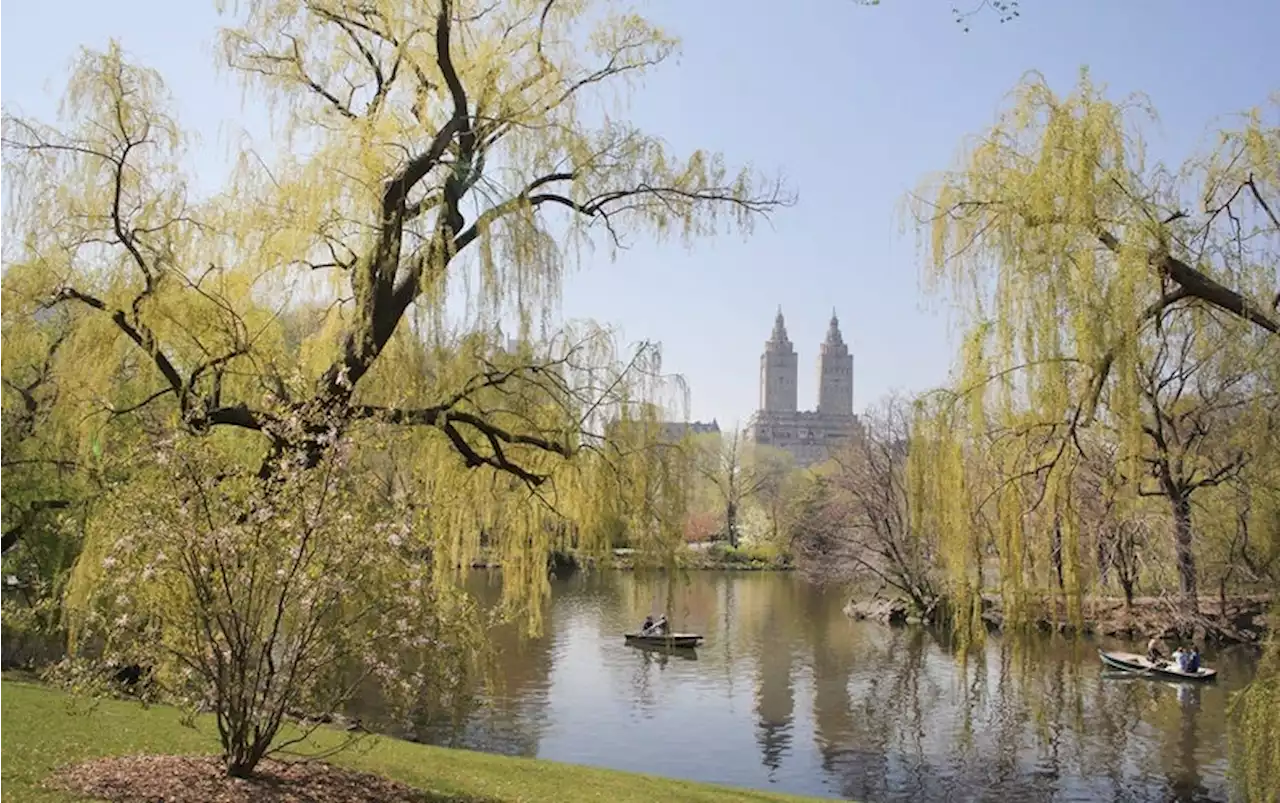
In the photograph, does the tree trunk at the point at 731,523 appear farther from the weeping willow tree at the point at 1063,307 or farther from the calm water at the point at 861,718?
the weeping willow tree at the point at 1063,307

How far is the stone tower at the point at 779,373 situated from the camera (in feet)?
590

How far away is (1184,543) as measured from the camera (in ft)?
61.5

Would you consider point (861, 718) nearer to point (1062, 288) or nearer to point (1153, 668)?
point (1153, 668)

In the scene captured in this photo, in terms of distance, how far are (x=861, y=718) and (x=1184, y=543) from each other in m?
6.41

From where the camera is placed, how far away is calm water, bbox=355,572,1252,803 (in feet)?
48.3

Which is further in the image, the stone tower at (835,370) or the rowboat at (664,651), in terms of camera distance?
the stone tower at (835,370)

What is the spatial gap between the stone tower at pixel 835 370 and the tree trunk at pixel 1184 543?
15921cm

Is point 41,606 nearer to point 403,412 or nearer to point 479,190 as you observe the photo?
point 403,412

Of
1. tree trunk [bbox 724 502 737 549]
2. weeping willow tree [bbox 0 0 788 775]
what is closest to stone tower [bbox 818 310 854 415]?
tree trunk [bbox 724 502 737 549]

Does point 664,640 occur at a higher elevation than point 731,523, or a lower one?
lower

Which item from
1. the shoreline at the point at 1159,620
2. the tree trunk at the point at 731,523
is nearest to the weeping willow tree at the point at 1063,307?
the shoreline at the point at 1159,620

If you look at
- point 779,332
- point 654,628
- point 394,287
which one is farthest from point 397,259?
point 779,332

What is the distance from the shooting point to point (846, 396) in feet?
588

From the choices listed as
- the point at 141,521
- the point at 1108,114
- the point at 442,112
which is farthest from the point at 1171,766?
the point at 141,521
